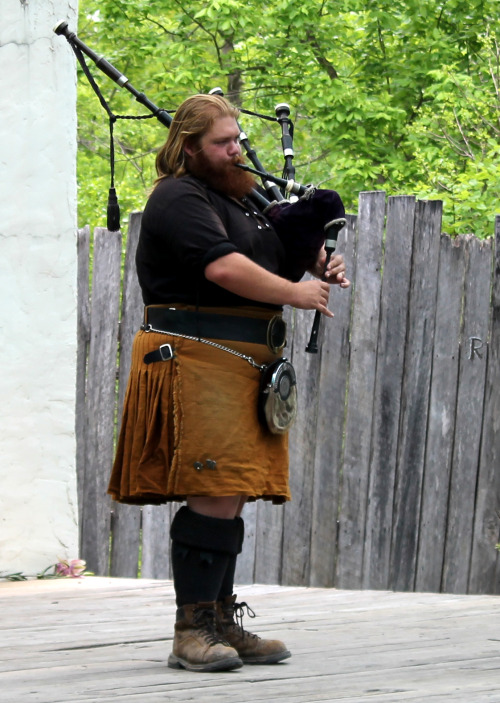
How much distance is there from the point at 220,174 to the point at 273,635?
1.41 m

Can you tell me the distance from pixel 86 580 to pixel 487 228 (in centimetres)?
292

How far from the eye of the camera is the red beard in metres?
A: 3.03

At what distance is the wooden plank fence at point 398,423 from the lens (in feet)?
15.1

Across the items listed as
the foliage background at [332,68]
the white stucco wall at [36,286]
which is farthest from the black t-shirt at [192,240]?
the foliage background at [332,68]

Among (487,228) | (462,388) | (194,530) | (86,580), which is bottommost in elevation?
(86,580)

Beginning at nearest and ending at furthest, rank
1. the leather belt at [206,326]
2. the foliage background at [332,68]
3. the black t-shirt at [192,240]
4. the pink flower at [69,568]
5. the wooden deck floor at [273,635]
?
the wooden deck floor at [273,635] < the black t-shirt at [192,240] < the leather belt at [206,326] < the pink flower at [69,568] < the foliage background at [332,68]

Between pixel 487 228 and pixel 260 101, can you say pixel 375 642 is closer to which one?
pixel 487 228

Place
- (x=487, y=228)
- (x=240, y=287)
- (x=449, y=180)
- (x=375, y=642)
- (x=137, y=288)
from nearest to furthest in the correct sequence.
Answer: (x=240, y=287), (x=375, y=642), (x=137, y=288), (x=487, y=228), (x=449, y=180)

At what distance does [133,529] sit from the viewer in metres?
5.09

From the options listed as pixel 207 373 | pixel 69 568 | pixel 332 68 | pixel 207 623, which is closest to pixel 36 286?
pixel 69 568

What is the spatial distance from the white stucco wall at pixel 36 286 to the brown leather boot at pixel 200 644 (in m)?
1.73

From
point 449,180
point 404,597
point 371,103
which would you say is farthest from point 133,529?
point 371,103

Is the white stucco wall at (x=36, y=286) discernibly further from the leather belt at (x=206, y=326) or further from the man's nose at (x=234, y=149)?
the man's nose at (x=234, y=149)

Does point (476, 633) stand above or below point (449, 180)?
below
